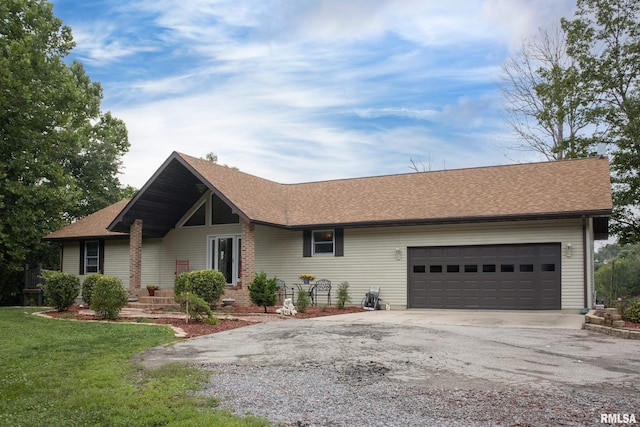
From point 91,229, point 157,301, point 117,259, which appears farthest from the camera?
point 91,229

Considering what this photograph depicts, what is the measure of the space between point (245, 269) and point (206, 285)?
1.92m

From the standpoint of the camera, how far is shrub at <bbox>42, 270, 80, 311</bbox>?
16.7 metres

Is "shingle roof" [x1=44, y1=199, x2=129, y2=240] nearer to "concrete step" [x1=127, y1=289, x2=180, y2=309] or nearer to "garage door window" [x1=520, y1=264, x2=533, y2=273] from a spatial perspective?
"concrete step" [x1=127, y1=289, x2=180, y2=309]

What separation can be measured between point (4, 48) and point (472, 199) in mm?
18770

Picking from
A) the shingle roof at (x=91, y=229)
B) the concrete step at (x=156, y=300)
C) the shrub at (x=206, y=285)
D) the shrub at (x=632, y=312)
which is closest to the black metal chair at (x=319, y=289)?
the shrub at (x=206, y=285)

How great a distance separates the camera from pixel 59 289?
16.7 m

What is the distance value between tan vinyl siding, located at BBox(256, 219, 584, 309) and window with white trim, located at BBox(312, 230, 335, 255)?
1.00ft

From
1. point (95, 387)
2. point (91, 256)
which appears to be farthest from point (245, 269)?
point (95, 387)

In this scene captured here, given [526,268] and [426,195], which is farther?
[426,195]

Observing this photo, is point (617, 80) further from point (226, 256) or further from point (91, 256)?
point (91, 256)

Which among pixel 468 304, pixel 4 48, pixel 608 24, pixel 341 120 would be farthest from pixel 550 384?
pixel 608 24

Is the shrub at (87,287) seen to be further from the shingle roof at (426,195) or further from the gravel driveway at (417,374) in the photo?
the gravel driveway at (417,374)

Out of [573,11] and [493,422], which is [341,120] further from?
[493,422]

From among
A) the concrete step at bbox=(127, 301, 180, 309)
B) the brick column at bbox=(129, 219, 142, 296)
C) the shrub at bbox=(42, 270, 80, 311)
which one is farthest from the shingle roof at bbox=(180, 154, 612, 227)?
the shrub at bbox=(42, 270, 80, 311)
